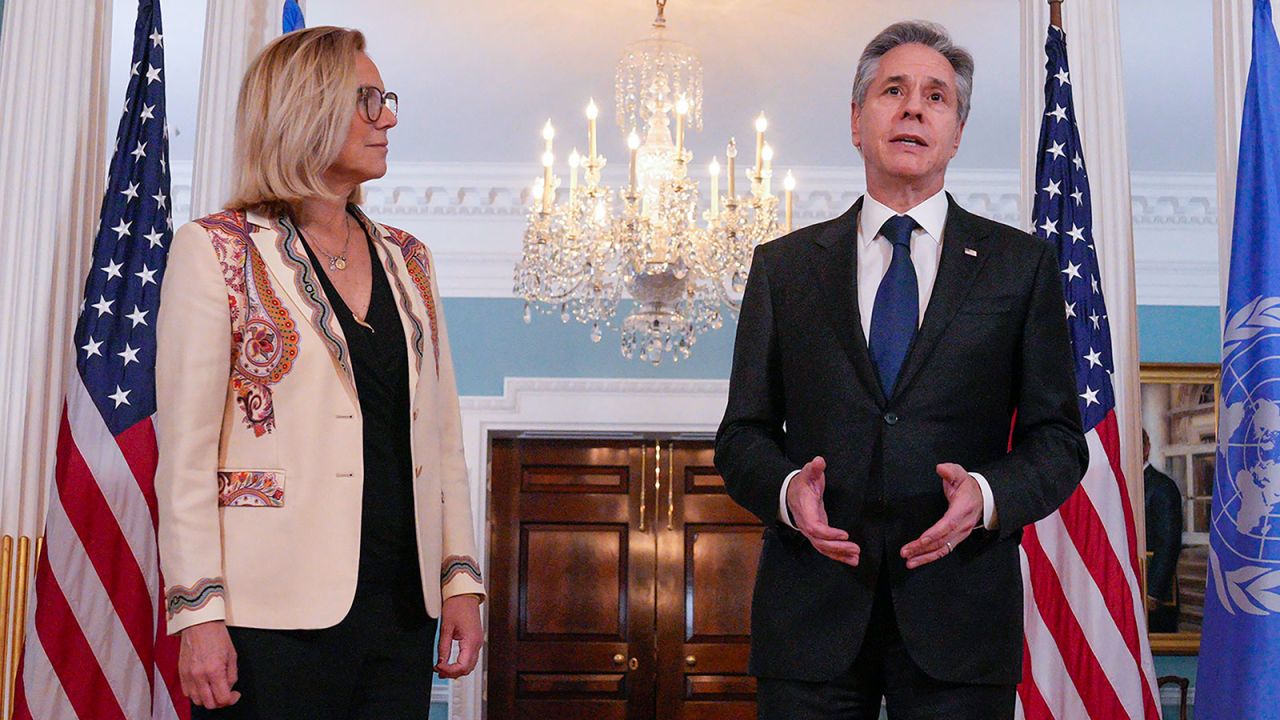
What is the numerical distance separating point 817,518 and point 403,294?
69 cm

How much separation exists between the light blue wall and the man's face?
4638mm

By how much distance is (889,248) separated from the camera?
5.48ft

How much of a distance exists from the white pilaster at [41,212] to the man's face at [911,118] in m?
2.04

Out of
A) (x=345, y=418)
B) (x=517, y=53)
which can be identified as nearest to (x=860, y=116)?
(x=345, y=418)

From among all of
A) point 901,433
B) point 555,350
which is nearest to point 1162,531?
point 555,350

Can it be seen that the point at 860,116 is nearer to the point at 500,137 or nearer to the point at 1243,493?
the point at 1243,493

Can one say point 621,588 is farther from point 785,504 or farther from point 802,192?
point 785,504

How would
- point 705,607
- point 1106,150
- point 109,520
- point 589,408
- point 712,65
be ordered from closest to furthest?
point 109,520, point 1106,150, point 712,65, point 589,408, point 705,607

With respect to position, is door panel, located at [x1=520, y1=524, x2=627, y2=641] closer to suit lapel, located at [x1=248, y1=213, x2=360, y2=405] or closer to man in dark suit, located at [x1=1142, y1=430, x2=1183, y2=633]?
man in dark suit, located at [x1=1142, y1=430, x2=1183, y2=633]

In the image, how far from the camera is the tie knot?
163cm

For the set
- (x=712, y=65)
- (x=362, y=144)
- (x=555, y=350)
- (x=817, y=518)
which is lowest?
(x=817, y=518)

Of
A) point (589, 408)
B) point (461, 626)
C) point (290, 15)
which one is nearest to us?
point (461, 626)

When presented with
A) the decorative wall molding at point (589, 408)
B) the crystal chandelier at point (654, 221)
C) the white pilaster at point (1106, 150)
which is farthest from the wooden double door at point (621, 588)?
the white pilaster at point (1106, 150)

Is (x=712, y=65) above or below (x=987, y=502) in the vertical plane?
above
